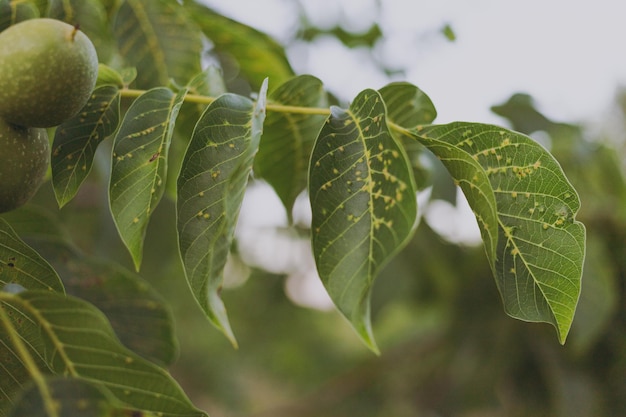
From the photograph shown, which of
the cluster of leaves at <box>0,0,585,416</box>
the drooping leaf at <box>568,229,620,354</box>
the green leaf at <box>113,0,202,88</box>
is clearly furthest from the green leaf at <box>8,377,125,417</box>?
the drooping leaf at <box>568,229,620,354</box>

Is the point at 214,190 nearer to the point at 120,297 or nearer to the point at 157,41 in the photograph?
the point at 120,297

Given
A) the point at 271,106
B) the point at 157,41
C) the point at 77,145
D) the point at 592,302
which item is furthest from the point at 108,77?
the point at 592,302

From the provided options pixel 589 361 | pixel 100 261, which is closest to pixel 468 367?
pixel 589 361

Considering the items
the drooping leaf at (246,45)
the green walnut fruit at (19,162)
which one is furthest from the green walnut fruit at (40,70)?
the drooping leaf at (246,45)

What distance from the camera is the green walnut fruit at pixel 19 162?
0.65 meters

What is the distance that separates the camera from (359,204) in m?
0.70

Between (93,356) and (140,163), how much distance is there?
205 millimetres

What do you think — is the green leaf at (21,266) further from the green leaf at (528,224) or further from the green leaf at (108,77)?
the green leaf at (528,224)

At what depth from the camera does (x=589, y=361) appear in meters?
1.74

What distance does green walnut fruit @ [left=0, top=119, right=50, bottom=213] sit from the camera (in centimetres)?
65

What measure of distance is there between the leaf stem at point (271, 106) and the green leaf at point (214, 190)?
0.06m

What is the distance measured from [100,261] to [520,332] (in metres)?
1.27

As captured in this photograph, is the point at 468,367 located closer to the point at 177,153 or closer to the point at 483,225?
the point at 177,153

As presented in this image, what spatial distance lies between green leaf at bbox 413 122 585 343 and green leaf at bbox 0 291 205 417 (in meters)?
0.33
